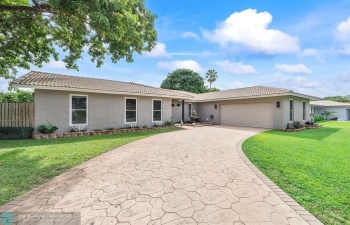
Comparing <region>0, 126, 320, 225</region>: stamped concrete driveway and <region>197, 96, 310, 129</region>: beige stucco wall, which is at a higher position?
<region>197, 96, 310, 129</region>: beige stucco wall

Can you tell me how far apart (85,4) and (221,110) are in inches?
656

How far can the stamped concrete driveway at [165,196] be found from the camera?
2.86m

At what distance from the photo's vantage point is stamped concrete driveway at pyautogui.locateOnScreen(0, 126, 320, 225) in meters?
2.86

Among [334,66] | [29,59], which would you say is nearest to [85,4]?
[29,59]

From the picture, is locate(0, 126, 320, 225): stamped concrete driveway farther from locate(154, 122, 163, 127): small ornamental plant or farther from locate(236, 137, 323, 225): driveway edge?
locate(154, 122, 163, 127): small ornamental plant

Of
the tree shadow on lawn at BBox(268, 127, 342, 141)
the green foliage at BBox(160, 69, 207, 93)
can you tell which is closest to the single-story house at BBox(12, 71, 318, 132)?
the tree shadow on lawn at BBox(268, 127, 342, 141)

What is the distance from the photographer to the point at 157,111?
50.8 feet

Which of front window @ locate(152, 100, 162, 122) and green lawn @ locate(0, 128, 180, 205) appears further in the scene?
front window @ locate(152, 100, 162, 122)

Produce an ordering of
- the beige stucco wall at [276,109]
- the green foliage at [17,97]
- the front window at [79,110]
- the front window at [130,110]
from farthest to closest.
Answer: the green foliage at [17,97] < the beige stucco wall at [276,109] < the front window at [130,110] < the front window at [79,110]

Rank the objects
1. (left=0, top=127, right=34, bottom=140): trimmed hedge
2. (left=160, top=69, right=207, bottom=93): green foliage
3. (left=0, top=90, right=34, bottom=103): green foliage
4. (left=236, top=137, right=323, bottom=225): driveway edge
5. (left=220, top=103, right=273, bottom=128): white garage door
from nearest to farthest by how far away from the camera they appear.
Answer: (left=236, top=137, right=323, bottom=225): driveway edge, (left=0, top=127, right=34, bottom=140): trimmed hedge, (left=220, top=103, right=273, bottom=128): white garage door, (left=0, top=90, right=34, bottom=103): green foliage, (left=160, top=69, right=207, bottom=93): green foliage

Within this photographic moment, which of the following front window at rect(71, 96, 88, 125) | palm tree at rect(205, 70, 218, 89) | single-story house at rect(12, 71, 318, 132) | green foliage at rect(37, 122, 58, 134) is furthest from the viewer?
palm tree at rect(205, 70, 218, 89)

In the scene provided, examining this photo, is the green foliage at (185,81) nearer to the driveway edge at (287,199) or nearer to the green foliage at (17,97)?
the green foliage at (17,97)

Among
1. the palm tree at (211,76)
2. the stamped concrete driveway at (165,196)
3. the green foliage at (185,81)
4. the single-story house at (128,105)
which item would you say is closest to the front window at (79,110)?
the single-story house at (128,105)

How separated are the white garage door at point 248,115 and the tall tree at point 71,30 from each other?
11.8 metres
